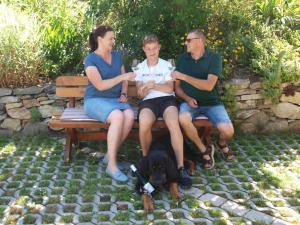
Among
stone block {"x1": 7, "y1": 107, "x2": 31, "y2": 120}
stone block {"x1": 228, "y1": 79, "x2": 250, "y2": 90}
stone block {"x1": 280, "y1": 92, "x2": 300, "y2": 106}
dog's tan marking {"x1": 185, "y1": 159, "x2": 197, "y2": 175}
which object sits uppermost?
stone block {"x1": 228, "y1": 79, "x2": 250, "y2": 90}

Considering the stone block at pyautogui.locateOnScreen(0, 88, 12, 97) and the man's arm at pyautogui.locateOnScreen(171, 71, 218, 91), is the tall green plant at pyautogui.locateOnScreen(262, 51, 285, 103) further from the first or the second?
the stone block at pyautogui.locateOnScreen(0, 88, 12, 97)

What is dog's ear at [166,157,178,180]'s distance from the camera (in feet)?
13.2

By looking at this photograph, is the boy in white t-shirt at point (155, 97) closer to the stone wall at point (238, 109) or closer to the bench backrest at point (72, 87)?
the bench backrest at point (72, 87)

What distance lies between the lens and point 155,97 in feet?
15.8

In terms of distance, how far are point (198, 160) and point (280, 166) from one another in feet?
2.86

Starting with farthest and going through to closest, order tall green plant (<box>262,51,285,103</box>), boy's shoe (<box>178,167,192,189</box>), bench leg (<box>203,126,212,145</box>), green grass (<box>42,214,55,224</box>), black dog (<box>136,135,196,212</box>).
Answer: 1. tall green plant (<box>262,51,285,103</box>)
2. bench leg (<box>203,126,212,145</box>)
3. boy's shoe (<box>178,167,192,189</box>)
4. black dog (<box>136,135,196,212</box>)
5. green grass (<box>42,214,55,224</box>)

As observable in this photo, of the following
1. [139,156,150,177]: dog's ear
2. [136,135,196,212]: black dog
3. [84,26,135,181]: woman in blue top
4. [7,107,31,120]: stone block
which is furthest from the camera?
[7,107,31,120]: stone block

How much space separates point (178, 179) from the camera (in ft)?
13.8

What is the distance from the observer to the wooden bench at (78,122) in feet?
15.4

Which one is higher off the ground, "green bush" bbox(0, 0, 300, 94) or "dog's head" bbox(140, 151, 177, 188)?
"green bush" bbox(0, 0, 300, 94)

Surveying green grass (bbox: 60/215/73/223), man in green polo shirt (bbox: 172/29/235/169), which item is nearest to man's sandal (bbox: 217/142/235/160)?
man in green polo shirt (bbox: 172/29/235/169)

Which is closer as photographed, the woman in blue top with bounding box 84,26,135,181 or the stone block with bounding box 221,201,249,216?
the stone block with bounding box 221,201,249,216

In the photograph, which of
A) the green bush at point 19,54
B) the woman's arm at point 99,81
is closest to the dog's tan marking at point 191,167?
the woman's arm at point 99,81

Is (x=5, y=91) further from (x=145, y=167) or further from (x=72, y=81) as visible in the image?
(x=145, y=167)
